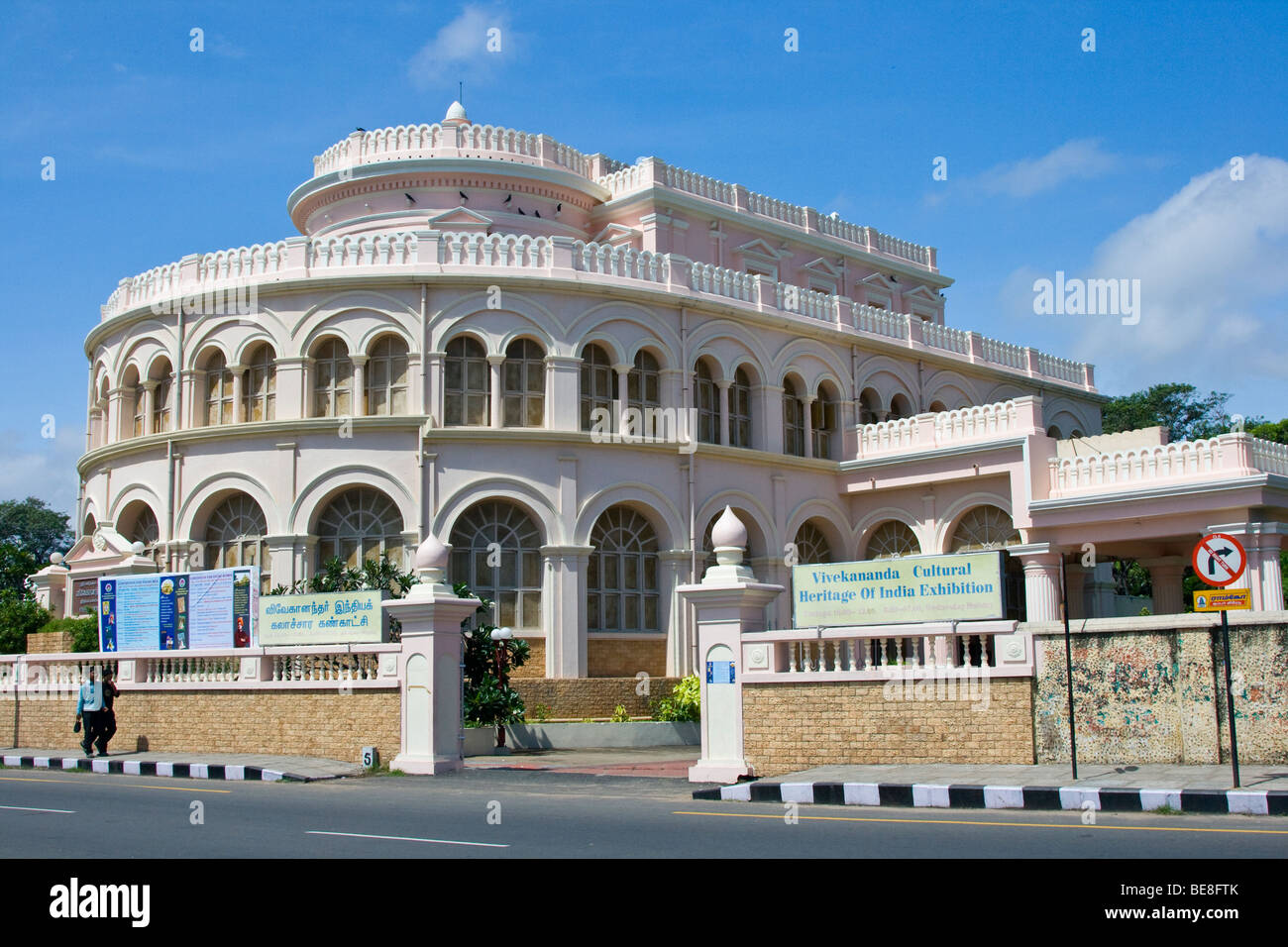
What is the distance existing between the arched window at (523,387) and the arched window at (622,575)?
8.01ft

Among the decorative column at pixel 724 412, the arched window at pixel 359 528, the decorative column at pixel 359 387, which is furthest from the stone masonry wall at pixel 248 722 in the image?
the decorative column at pixel 724 412

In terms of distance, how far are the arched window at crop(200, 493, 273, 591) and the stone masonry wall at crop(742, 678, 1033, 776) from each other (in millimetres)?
13278

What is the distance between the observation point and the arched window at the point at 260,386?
25.2 m

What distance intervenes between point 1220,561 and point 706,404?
1645 centimetres

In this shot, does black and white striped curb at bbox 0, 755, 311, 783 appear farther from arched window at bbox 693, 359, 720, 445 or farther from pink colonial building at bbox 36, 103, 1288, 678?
arched window at bbox 693, 359, 720, 445

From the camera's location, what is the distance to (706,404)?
2712cm

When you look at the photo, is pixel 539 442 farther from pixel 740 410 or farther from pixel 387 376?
pixel 740 410

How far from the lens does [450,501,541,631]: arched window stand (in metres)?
24.0

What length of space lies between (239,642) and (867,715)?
9874 millimetres

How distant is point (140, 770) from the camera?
17.2 meters

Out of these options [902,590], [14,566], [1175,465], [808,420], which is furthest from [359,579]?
[14,566]
